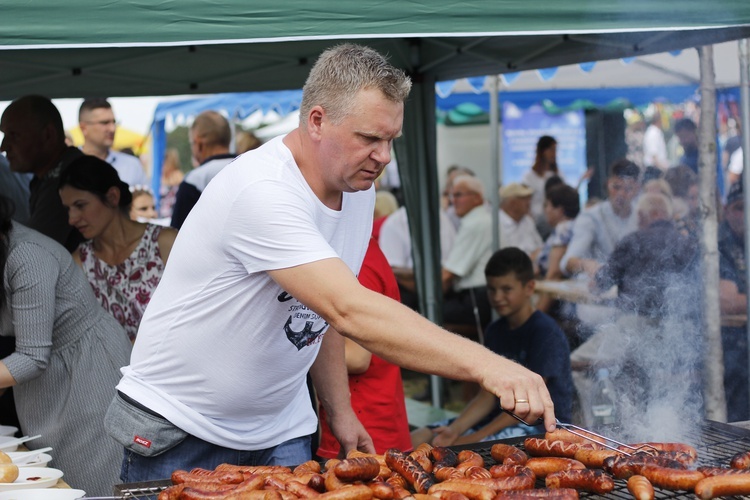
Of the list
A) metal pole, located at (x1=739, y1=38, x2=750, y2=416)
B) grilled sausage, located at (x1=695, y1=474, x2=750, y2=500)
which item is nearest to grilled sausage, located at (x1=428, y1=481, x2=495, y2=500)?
grilled sausage, located at (x1=695, y1=474, x2=750, y2=500)

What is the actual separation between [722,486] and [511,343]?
3.29 meters

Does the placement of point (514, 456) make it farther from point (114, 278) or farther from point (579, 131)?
point (579, 131)

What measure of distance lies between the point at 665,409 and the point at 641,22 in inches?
63.6

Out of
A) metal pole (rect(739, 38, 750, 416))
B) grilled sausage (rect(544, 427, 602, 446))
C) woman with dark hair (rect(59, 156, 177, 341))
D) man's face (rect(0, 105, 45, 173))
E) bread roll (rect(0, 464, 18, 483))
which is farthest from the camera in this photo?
man's face (rect(0, 105, 45, 173))

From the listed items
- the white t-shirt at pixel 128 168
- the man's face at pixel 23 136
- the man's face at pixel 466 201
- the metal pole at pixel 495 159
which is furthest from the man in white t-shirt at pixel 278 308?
the white t-shirt at pixel 128 168

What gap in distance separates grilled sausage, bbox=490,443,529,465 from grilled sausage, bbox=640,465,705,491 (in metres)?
0.37

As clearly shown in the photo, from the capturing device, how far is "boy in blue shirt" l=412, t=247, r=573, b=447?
17.3 feet

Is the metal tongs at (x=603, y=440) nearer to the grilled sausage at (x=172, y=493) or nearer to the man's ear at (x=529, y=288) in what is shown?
the grilled sausage at (x=172, y=493)

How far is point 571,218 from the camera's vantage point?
8773 mm

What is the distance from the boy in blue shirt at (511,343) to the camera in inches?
207

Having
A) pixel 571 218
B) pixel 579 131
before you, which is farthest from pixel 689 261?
pixel 579 131

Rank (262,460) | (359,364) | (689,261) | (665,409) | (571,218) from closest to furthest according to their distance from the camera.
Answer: (262,460) < (665,409) < (359,364) < (689,261) < (571,218)

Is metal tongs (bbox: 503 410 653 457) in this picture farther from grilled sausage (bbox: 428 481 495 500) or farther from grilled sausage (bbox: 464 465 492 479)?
grilled sausage (bbox: 428 481 495 500)

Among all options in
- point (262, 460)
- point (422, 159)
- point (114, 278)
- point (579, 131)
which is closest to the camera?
point (262, 460)
